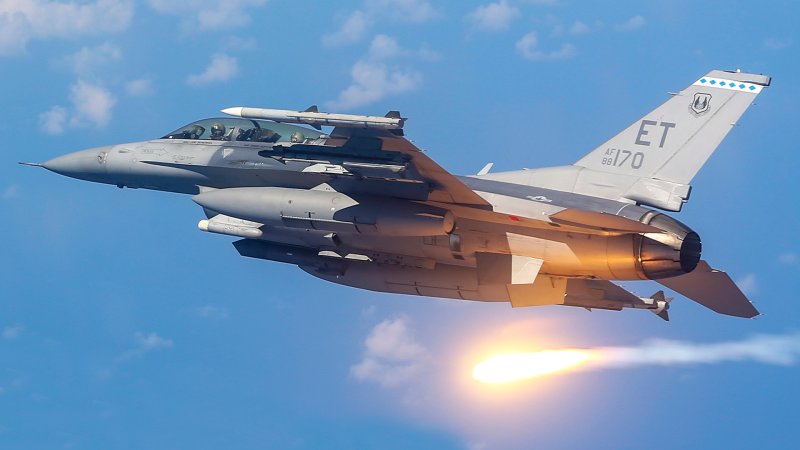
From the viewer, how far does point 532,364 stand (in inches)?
862

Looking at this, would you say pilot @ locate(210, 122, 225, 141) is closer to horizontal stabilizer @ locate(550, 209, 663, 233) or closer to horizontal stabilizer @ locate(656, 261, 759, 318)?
horizontal stabilizer @ locate(550, 209, 663, 233)

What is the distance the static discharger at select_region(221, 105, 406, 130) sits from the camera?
1620 centimetres

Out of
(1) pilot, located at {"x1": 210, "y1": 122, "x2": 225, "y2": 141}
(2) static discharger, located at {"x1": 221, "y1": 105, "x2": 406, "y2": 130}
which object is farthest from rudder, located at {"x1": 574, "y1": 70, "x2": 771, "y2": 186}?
(1) pilot, located at {"x1": 210, "y1": 122, "x2": 225, "y2": 141}

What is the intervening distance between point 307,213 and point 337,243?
1170 mm

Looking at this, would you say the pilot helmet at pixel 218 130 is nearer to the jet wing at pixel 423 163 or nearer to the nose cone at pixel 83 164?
the nose cone at pixel 83 164

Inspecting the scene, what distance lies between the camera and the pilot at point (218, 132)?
20.6m

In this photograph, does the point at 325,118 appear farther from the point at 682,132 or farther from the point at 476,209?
the point at 682,132

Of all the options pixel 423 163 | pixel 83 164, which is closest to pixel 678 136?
pixel 423 163

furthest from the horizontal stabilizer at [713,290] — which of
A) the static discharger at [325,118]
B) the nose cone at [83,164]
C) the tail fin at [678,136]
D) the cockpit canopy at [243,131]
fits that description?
the nose cone at [83,164]

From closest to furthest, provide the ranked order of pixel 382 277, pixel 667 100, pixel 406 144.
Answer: pixel 406 144 → pixel 667 100 → pixel 382 277

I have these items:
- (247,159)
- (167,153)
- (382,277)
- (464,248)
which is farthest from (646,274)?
(167,153)

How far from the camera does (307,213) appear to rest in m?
18.2

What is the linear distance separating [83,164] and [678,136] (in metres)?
9.88

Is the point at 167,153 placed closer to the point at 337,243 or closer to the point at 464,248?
the point at 337,243
